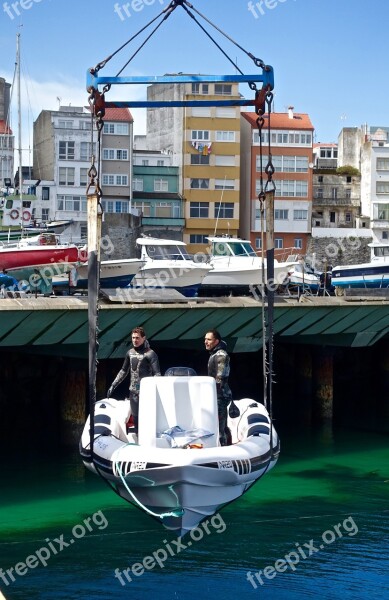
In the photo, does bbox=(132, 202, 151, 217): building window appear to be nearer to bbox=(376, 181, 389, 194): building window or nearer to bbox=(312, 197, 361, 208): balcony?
bbox=(312, 197, 361, 208): balcony

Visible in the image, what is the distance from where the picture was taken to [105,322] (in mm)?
23766

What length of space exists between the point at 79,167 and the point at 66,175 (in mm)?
1116

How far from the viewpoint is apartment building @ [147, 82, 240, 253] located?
70.4 meters

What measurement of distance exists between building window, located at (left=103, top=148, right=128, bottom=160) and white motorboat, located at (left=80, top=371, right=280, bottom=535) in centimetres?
5577

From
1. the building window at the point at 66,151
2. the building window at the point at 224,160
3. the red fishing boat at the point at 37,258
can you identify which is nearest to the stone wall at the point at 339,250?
the building window at the point at 224,160

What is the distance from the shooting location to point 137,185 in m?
72.6

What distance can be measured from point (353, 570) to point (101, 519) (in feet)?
17.1

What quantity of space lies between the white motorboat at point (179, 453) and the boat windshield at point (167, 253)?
85.2 ft

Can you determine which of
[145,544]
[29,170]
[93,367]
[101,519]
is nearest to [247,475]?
[93,367]

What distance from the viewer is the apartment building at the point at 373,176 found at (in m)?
80.2

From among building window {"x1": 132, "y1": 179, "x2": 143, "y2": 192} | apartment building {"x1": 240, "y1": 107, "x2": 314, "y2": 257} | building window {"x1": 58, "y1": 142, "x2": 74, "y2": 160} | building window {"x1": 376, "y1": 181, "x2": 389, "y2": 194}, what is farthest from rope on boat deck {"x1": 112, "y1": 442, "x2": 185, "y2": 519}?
building window {"x1": 376, "y1": 181, "x2": 389, "y2": 194}

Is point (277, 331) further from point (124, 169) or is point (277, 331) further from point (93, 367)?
point (124, 169)

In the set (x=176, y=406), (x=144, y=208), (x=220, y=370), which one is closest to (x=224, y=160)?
(x=144, y=208)

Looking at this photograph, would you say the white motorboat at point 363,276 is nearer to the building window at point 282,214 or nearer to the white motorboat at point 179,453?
the building window at point 282,214
